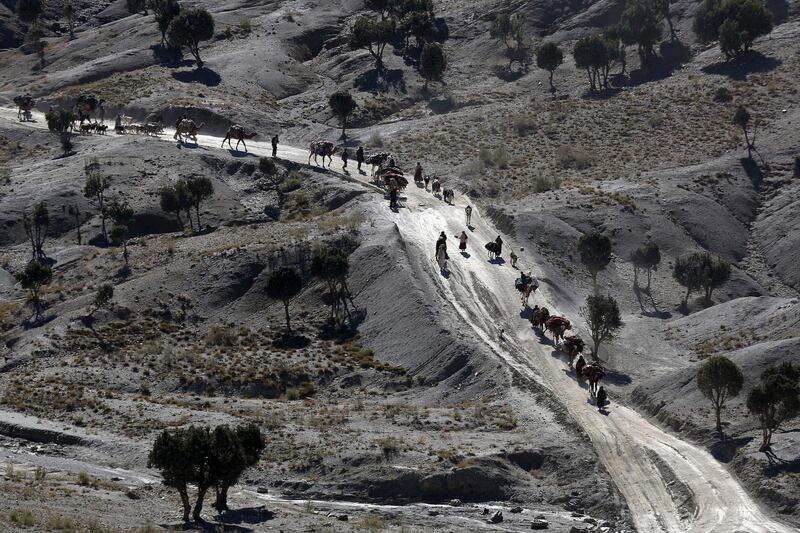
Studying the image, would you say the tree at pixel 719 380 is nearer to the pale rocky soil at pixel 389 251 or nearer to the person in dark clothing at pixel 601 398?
the pale rocky soil at pixel 389 251

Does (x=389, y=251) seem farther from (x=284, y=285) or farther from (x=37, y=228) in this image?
(x=37, y=228)

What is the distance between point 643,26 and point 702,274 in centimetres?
4769

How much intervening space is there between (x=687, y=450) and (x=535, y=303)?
64.4ft

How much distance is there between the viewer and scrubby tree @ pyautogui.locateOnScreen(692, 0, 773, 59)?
369ft

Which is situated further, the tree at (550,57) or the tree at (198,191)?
the tree at (550,57)

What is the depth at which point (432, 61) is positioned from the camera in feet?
379

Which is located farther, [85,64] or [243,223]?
[85,64]

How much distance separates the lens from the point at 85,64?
125188 millimetres

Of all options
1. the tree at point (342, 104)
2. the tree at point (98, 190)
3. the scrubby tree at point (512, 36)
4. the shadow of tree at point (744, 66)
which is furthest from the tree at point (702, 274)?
the scrubby tree at point (512, 36)

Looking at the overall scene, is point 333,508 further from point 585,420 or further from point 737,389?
point 737,389

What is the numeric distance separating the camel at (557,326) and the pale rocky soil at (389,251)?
3.49m

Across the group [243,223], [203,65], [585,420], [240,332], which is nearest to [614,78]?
[203,65]

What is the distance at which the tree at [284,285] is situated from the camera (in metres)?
67.9

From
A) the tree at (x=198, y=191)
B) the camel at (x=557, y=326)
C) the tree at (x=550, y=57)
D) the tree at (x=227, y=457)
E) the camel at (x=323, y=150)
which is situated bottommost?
the tree at (x=227, y=457)
